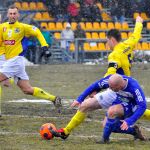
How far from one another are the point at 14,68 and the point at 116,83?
13.0 ft

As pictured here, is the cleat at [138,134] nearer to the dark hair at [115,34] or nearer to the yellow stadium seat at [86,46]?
the dark hair at [115,34]

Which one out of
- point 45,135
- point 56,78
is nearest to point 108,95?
point 45,135

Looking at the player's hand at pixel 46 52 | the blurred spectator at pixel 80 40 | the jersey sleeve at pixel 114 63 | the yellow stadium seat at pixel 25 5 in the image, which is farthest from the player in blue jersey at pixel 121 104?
the yellow stadium seat at pixel 25 5

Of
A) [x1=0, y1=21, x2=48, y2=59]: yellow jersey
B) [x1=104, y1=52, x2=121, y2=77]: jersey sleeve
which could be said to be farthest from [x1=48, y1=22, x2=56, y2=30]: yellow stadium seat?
[x1=104, y1=52, x2=121, y2=77]: jersey sleeve

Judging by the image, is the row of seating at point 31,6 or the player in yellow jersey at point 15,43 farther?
the row of seating at point 31,6

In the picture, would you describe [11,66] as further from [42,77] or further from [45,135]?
[42,77]

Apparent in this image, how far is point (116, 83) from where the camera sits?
952 centimetres

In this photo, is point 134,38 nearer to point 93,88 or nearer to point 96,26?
point 93,88

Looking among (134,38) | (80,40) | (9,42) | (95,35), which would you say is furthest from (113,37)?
(95,35)

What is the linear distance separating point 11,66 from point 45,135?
318 cm

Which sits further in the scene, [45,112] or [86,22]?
[86,22]

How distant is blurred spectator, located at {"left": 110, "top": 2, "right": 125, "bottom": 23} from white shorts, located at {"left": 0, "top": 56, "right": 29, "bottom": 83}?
73.0ft

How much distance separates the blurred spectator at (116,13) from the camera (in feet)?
115

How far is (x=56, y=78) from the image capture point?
24.0 metres
